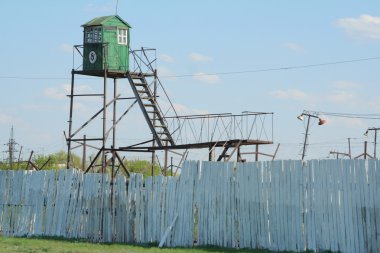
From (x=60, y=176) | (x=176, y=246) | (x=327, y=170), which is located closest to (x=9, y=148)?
(x=60, y=176)

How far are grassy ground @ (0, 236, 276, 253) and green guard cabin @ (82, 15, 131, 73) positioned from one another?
943 centimetres

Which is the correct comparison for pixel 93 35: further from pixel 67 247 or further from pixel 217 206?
pixel 217 206

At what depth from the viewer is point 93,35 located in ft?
111

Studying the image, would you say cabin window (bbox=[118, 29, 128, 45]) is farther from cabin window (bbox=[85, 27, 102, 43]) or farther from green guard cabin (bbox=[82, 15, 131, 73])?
cabin window (bbox=[85, 27, 102, 43])

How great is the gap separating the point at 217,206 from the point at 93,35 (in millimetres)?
13391

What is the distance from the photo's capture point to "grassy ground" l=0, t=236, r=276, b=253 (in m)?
22.2

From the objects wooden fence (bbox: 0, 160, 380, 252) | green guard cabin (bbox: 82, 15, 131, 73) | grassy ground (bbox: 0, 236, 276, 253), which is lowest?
grassy ground (bbox: 0, 236, 276, 253)

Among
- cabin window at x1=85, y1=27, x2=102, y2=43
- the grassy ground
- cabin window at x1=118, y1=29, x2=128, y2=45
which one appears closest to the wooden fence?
the grassy ground

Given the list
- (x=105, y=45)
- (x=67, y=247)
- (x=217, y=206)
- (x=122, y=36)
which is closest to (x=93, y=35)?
(x=105, y=45)

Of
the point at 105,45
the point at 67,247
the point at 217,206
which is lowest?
the point at 67,247

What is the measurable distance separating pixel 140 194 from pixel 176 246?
7.48ft

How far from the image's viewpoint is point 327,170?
20.6 m

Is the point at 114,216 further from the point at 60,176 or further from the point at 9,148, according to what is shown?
the point at 9,148

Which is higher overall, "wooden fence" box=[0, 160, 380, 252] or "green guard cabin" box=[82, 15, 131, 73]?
"green guard cabin" box=[82, 15, 131, 73]
